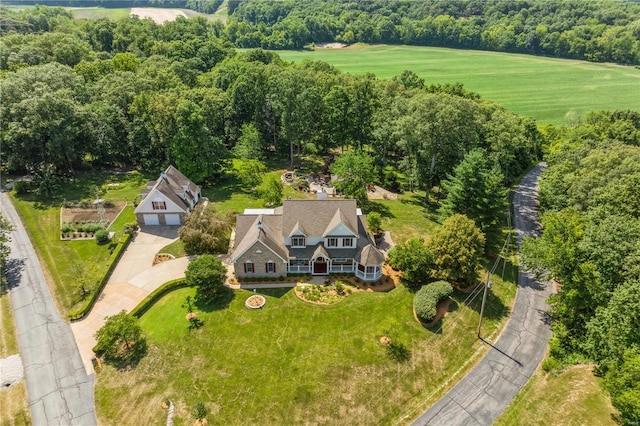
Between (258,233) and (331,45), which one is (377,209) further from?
(331,45)

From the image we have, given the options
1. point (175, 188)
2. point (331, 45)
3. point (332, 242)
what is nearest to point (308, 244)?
point (332, 242)

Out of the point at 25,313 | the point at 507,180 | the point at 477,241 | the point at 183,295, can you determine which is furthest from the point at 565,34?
the point at 25,313

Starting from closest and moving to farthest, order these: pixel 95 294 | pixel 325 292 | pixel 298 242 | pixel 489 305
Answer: pixel 95 294 < pixel 489 305 < pixel 325 292 < pixel 298 242

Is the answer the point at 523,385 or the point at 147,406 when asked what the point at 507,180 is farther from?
the point at 147,406

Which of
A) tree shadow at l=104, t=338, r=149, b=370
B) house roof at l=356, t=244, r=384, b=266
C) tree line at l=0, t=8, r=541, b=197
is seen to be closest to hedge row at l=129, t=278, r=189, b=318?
tree shadow at l=104, t=338, r=149, b=370

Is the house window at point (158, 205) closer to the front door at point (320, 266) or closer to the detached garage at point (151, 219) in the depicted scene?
the detached garage at point (151, 219)

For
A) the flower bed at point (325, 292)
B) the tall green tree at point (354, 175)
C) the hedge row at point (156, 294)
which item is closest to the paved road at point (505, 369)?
the flower bed at point (325, 292)

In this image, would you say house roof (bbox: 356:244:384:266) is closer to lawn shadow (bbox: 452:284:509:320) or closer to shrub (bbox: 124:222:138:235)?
lawn shadow (bbox: 452:284:509:320)
